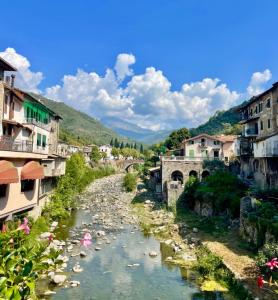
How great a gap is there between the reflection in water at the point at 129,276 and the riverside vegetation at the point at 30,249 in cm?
253

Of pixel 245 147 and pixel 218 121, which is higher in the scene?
pixel 218 121

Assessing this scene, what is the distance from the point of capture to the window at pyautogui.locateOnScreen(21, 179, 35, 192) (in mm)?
31406

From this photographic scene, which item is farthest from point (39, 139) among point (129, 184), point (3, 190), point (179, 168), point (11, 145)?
point (129, 184)

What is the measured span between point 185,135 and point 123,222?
54.7 m

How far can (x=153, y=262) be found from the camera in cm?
2903

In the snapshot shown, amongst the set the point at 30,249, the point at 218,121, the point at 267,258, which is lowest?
the point at 267,258

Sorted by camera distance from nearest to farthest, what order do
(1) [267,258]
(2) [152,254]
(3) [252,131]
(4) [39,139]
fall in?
(1) [267,258]
(2) [152,254]
(4) [39,139]
(3) [252,131]

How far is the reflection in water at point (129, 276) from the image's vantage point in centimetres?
2188

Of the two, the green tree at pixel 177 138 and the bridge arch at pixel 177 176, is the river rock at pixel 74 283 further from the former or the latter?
the green tree at pixel 177 138

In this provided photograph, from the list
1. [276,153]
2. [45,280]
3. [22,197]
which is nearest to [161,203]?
[276,153]

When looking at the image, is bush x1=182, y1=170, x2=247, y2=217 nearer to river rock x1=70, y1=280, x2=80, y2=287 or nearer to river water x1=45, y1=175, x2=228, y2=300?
river water x1=45, y1=175, x2=228, y2=300

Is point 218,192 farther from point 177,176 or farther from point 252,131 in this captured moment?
point 177,176

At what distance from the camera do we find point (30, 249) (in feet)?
44.2

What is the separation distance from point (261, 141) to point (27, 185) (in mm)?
27139
